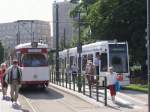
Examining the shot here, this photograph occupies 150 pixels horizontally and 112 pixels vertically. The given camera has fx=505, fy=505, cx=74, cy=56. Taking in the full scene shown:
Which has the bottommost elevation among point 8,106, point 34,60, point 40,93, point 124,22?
point 8,106

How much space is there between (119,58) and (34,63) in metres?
6.45

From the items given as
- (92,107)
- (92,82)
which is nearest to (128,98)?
(92,82)

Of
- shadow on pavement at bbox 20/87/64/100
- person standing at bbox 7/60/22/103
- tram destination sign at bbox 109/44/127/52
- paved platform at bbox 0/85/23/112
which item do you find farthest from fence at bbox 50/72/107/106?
paved platform at bbox 0/85/23/112

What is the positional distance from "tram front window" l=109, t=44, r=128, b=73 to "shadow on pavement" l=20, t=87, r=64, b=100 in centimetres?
463

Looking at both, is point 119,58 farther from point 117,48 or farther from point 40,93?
point 40,93

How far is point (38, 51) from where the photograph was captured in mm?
29906

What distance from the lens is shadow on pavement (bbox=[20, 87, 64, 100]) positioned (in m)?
26.3

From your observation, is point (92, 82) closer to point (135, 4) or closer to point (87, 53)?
point (87, 53)

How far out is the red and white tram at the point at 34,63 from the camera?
1153 inches

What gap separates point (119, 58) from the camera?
33312 millimetres

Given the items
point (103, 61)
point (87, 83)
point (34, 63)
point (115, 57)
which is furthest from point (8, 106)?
point (115, 57)

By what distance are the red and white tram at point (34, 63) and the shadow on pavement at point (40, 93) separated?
66 cm

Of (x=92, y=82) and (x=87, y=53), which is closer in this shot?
(x=92, y=82)

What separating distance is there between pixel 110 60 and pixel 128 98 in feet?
30.2
